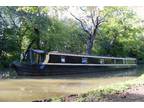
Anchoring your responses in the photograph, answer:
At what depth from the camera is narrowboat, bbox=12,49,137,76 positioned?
10213mm

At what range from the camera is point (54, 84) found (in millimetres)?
9578

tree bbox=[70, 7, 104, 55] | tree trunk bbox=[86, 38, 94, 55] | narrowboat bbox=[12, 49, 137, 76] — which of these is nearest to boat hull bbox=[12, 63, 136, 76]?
narrowboat bbox=[12, 49, 137, 76]

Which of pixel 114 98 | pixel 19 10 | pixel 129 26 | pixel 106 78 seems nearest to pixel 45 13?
pixel 19 10

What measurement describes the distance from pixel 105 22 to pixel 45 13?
153 centimetres

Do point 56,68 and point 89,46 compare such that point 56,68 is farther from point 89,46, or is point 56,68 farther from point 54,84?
point 89,46

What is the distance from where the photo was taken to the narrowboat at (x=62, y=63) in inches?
402

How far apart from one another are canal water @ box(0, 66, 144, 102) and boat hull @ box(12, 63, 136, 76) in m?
0.14

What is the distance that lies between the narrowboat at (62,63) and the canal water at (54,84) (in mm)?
188

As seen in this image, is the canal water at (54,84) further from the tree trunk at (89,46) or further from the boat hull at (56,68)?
the tree trunk at (89,46)

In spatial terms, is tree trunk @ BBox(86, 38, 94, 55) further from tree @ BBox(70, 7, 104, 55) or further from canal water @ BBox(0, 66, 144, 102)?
canal water @ BBox(0, 66, 144, 102)

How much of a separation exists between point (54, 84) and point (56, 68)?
54.4 inches

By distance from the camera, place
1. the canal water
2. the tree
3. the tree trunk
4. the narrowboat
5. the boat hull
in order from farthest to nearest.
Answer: the boat hull, the narrowboat, the tree trunk, the tree, the canal water

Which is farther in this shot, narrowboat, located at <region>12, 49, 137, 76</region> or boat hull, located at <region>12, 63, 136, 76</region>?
boat hull, located at <region>12, 63, 136, 76</region>

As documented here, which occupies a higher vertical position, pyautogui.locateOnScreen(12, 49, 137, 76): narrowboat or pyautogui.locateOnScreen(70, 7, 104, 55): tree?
pyautogui.locateOnScreen(70, 7, 104, 55): tree
